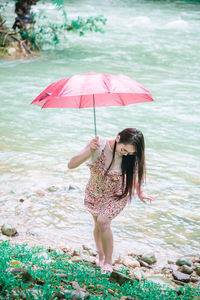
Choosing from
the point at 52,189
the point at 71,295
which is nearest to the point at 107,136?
the point at 52,189

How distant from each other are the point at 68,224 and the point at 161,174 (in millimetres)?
2107

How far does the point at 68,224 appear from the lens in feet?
15.1

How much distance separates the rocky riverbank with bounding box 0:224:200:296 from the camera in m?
3.47

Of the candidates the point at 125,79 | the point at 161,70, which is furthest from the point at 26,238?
the point at 161,70

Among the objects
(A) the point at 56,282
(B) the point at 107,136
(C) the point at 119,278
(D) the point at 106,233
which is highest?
(D) the point at 106,233

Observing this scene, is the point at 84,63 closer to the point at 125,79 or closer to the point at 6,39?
the point at 6,39

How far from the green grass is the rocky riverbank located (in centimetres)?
19

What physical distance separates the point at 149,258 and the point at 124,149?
130 centimetres

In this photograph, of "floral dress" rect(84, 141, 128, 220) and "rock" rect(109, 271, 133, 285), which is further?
"floral dress" rect(84, 141, 128, 220)

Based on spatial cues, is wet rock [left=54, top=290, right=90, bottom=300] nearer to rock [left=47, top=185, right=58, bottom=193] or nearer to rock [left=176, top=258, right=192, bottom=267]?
rock [left=176, top=258, right=192, bottom=267]

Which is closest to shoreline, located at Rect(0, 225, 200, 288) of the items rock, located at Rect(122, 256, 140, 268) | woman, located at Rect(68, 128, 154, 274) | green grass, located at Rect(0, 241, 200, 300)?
rock, located at Rect(122, 256, 140, 268)

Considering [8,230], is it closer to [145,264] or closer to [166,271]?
[145,264]

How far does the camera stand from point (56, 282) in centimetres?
290

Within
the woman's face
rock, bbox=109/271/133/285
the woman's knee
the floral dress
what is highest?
the woman's face
